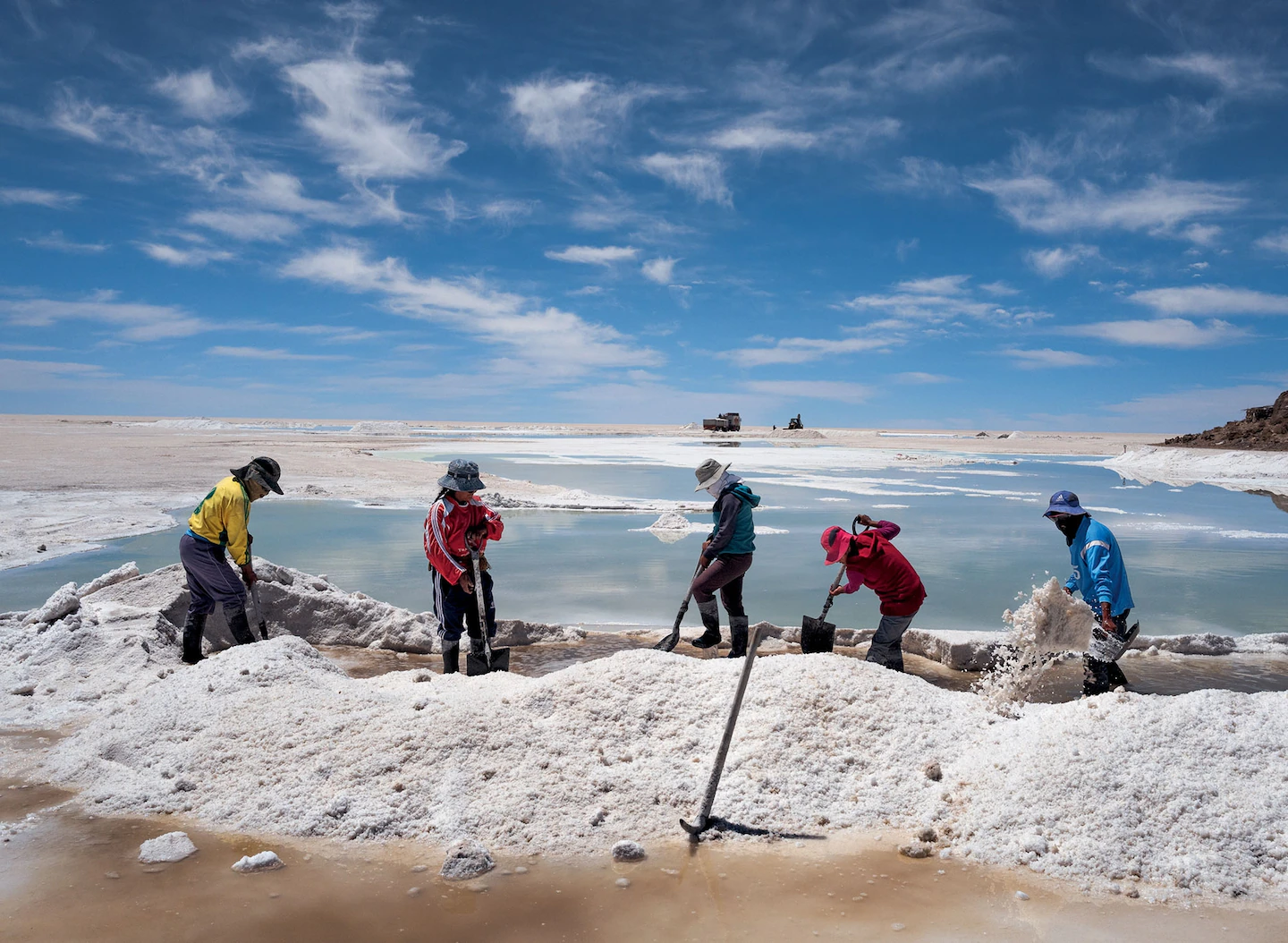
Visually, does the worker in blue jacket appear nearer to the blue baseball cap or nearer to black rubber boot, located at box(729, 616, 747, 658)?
the blue baseball cap

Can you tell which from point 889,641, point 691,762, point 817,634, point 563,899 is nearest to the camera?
point 563,899

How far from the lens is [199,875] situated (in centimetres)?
286

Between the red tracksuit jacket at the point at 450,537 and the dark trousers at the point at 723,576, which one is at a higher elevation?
the red tracksuit jacket at the point at 450,537

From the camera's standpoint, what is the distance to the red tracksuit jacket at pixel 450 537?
16.6 feet

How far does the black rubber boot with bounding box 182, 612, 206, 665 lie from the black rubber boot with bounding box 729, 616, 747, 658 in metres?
3.36

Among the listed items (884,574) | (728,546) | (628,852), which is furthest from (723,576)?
(628,852)

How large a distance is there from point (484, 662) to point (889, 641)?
8.05ft

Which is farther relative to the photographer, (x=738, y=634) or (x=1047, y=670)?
(x=1047, y=670)

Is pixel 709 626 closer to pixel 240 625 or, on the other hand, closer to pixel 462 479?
pixel 462 479

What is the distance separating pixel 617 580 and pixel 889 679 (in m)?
4.65

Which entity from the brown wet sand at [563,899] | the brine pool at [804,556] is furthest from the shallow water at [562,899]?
the brine pool at [804,556]

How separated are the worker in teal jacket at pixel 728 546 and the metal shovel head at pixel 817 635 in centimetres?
41

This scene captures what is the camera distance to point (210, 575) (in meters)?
5.09

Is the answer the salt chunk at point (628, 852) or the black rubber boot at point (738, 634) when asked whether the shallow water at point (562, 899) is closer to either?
the salt chunk at point (628, 852)
